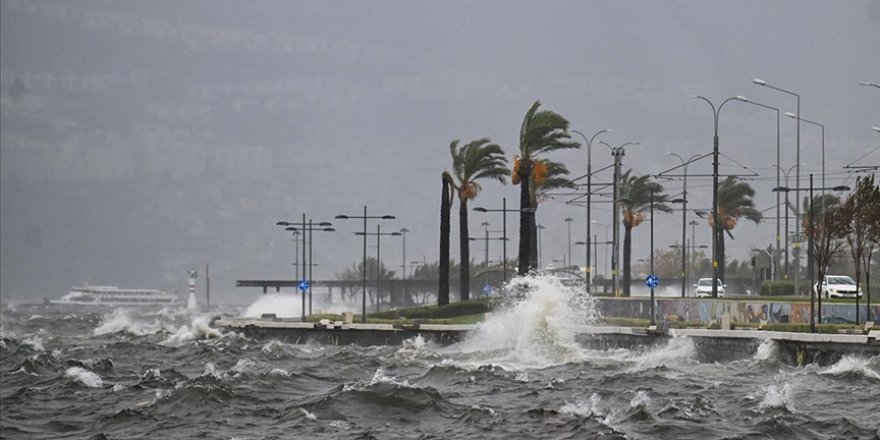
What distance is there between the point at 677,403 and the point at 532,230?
5247 centimetres

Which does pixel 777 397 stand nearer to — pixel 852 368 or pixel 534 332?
pixel 852 368

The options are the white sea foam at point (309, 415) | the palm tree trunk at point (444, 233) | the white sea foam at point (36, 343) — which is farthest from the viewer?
the palm tree trunk at point (444, 233)

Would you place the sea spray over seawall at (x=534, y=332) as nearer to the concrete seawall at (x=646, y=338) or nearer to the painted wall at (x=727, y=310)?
the concrete seawall at (x=646, y=338)

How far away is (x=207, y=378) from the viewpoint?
4288 cm

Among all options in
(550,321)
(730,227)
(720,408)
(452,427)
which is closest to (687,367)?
(550,321)

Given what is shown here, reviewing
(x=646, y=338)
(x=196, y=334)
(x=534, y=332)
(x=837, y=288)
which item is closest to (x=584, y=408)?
(x=646, y=338)

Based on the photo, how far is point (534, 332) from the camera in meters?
60.3

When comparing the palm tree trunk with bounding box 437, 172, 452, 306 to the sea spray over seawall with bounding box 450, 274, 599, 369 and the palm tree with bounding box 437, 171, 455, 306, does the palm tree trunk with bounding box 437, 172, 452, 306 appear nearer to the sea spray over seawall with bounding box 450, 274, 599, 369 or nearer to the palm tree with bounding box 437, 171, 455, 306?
the palm tree with bounding box 437, 171, 455, 306

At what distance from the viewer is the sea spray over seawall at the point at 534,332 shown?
56062mm

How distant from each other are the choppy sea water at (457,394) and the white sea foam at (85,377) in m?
0.07

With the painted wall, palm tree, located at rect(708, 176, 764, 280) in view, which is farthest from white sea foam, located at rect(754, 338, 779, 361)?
palm tree, located at rect(708, 176, 764, 280)

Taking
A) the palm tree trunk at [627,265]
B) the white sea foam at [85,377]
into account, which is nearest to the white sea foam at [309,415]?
the white sea foam at [85,377]

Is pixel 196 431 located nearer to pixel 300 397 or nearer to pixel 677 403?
pixel 300 397

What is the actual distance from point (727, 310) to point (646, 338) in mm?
14506
